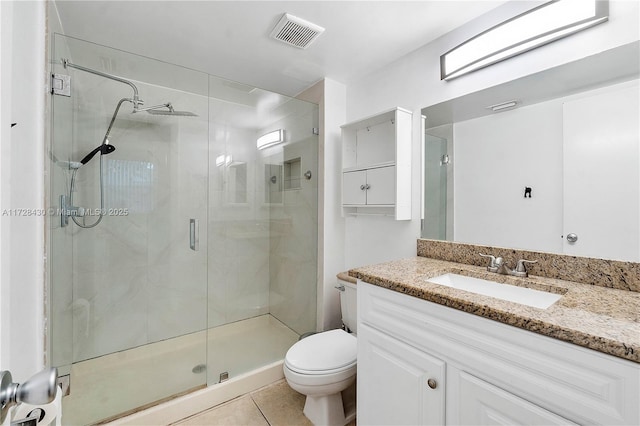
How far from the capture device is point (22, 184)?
828mm

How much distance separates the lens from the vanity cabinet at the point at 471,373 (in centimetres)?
66

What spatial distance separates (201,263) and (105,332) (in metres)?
0.73

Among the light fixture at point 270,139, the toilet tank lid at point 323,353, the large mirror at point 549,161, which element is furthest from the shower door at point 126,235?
the large mirror at point 549,161

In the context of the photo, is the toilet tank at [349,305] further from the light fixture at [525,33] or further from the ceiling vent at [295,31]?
the ceiling vent at [295,31]

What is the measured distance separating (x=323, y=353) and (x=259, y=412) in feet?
1.82

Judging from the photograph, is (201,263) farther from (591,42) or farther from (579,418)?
(591,42)

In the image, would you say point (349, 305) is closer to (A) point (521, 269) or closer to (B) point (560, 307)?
(A) point (521, 269)

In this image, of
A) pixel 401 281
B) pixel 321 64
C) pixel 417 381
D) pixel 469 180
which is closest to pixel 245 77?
pixel 321 64

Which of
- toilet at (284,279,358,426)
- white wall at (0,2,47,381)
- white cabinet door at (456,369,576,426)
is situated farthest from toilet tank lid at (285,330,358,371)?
white wall at (0,2,47,381)

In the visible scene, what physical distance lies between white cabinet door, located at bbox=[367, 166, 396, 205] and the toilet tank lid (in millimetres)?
864

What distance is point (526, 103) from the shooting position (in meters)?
1.29

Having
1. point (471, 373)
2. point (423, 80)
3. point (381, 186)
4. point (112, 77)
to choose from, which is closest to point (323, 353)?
point (471, 373)

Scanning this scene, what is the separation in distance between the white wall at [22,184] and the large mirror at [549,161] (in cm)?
170

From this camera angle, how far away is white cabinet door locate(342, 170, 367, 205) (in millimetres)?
1889
